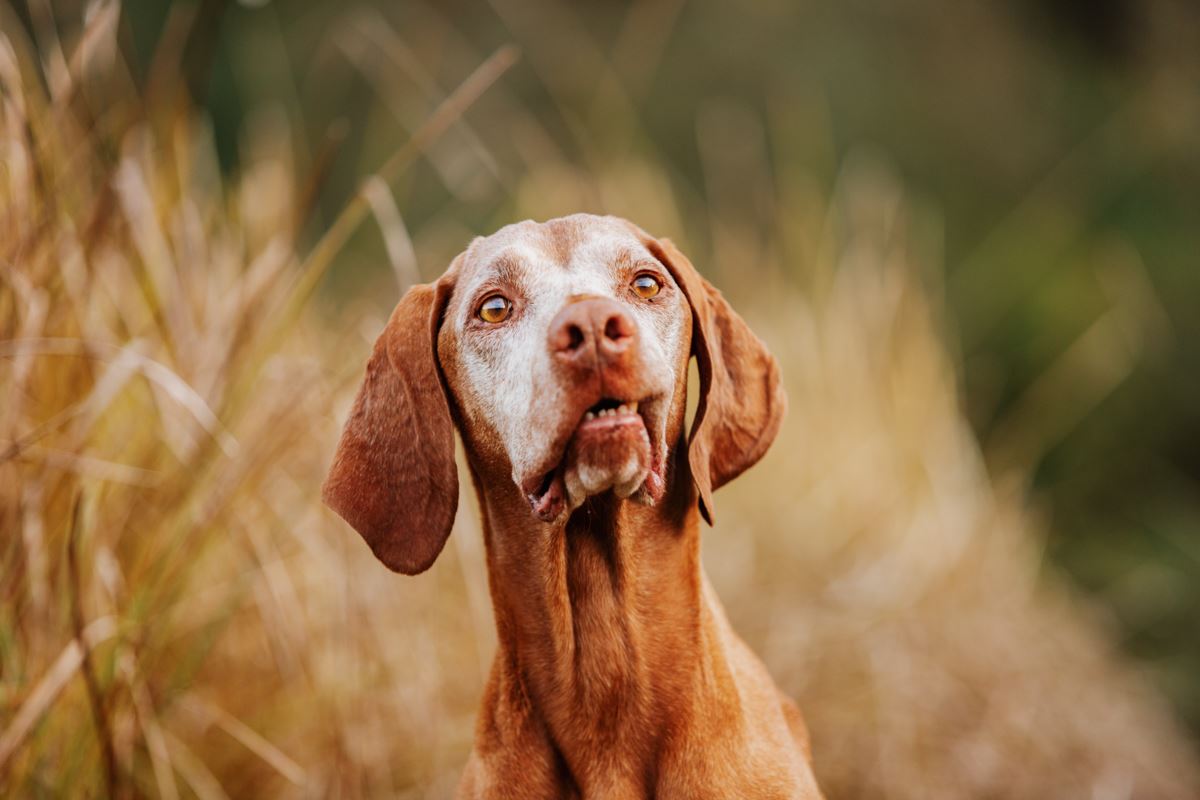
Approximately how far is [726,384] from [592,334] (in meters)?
0.55

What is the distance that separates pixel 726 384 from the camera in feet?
7.88

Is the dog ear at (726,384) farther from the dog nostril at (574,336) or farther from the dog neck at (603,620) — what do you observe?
the dog nostril at (574,336)

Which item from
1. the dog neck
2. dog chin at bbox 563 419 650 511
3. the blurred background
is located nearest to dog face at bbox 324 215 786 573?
dog chin at bbox 563 419 650 511

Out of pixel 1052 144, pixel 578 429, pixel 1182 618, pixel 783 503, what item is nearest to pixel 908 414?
pixel 783 503

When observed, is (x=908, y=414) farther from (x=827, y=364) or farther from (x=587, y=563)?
(x=587, y=563)

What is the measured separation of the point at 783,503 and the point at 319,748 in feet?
7.85

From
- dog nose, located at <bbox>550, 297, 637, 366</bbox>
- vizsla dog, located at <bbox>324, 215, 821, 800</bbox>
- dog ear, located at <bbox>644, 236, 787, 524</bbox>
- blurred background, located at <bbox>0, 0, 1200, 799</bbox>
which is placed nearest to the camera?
dog nose, located at <bbox>550, 297, 637, 366</bbox>

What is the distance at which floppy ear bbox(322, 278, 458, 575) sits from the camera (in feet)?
7.42

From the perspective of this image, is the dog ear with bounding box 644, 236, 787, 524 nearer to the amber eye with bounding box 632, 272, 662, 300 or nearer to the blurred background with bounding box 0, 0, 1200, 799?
the amber eye with bounding box 632, 272, 662, 300

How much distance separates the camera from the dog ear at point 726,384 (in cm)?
236

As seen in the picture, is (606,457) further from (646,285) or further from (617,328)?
(646,285)

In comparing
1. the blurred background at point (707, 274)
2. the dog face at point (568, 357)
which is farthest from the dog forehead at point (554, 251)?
the blurred background at point (707, 274)

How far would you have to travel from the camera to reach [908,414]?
5707mm

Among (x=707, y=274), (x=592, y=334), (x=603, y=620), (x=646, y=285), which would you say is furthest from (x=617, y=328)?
(x=707, y=274)
